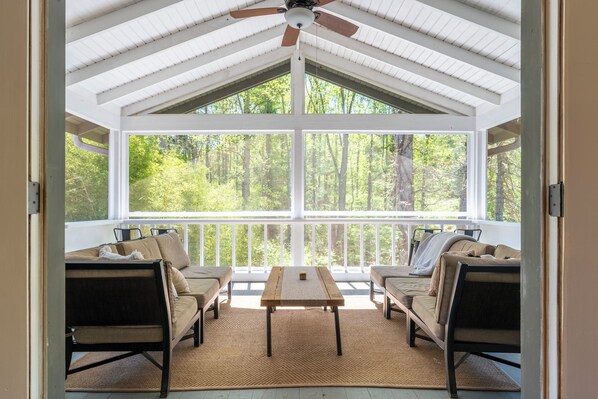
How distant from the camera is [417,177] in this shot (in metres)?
5.59

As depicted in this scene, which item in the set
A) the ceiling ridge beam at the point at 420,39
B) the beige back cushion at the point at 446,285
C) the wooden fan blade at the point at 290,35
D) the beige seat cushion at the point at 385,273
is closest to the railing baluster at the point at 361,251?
the beige seat cushion at the point at 385,273

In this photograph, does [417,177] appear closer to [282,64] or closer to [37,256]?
[282,64]

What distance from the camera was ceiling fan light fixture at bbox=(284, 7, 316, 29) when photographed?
9.84 feet

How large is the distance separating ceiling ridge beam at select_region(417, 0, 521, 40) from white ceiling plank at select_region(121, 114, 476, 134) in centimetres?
189

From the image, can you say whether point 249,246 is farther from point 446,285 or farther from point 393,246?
point 446,285

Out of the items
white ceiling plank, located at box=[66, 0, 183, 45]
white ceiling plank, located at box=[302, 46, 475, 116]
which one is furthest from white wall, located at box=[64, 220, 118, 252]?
white ceiling plank, located at box=[302, 46, 475, 116]

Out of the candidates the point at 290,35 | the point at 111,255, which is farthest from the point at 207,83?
the point at 111,255

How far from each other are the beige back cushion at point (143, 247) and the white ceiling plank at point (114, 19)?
213cm

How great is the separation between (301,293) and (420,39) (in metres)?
3.42

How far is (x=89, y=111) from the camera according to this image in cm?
467

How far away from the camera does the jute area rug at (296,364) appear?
233 cm

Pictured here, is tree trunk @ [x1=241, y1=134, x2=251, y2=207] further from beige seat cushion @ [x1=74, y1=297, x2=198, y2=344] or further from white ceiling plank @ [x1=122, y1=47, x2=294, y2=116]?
beige seat cushion @ [x1=74, y1=297, x2=198, y2=344]
